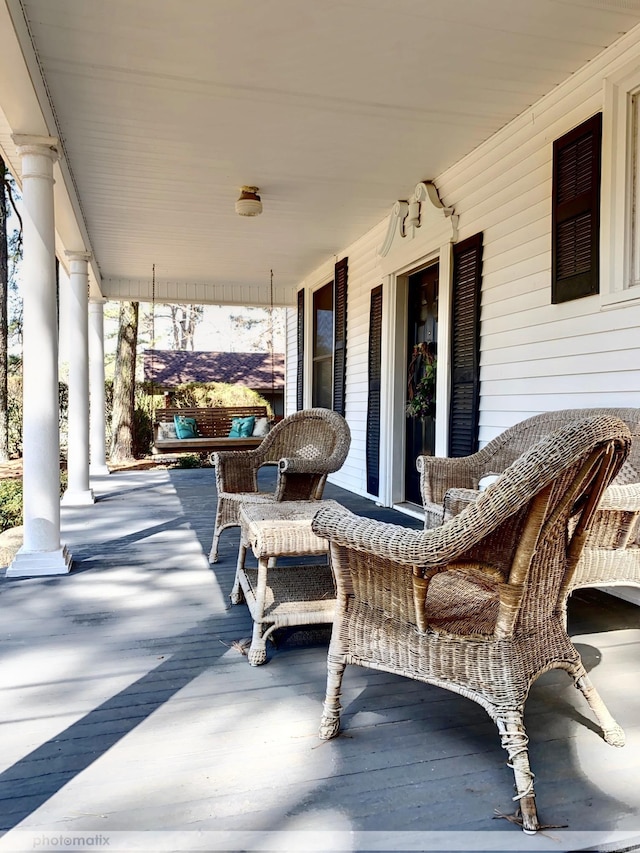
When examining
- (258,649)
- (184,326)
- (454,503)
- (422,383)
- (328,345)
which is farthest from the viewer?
(184,326)

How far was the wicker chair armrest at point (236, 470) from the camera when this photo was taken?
3486 millimetres

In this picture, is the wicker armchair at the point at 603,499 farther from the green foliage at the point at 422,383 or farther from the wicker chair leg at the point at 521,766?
the green foliage at the point at 422,383

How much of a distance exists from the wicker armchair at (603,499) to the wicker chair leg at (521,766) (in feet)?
1.38

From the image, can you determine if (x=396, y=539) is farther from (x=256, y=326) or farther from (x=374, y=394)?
(x=256, y=326)

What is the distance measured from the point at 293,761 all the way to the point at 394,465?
3705 mm

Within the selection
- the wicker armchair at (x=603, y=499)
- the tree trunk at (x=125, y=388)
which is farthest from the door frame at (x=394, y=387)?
the tree trunk at (x=125, y=388)

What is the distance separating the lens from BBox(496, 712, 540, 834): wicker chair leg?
1256 millimetres

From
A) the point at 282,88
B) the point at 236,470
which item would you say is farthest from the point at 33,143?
the point at 236,470

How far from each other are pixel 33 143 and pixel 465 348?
275 cm

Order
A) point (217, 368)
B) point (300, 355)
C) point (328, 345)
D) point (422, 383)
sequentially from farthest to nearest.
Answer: point (217, 368)
point (300, 355)
point (328, 345)
point (422, 383)

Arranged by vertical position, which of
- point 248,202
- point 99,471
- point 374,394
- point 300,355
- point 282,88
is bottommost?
point 99,471

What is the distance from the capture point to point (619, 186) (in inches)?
102

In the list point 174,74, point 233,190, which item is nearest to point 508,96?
point 174,74

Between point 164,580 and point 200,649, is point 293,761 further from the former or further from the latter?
point 164,580
